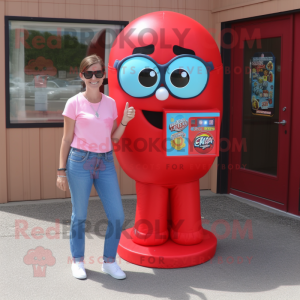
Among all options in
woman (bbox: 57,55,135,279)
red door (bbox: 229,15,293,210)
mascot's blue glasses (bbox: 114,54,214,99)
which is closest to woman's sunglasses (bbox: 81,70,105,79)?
woman (bbox: 57,55,135,279)

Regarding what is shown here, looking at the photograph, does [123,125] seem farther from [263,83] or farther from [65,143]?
[263,83]

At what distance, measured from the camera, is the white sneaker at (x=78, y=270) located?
11.3 feet

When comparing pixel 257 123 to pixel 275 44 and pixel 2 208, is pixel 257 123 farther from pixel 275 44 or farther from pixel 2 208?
pixel 2 208

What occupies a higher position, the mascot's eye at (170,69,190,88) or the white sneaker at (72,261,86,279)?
the mascot's eye at (170,69,190,88)

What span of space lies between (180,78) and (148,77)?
9.6 inches

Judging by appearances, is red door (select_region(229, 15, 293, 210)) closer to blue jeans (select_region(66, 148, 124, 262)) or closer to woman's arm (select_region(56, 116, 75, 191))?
blue jeans (select_region(66, 148, 124, 262))

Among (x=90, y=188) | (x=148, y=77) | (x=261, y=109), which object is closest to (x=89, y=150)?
(x=90, y=188)

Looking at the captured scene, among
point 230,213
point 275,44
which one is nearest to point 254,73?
point 275,44

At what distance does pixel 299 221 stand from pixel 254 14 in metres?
2.41

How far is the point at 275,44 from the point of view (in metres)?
5.28

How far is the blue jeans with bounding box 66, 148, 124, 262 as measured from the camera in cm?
329

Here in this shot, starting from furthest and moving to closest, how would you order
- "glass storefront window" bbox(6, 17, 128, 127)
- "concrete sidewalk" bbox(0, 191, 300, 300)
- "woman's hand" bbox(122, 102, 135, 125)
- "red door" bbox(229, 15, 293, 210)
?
1. "glass storefront window" bbox(6, 17, 128, 127)
2. "red door" bbox(229, 15, 293, 210)
3. "woman's hand" bbox(122, 102, 135, 125)
4. "concrete sidewalk" bbox(0, 191, 300, 300)

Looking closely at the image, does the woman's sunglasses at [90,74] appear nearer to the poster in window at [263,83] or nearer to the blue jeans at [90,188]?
the blue jeans at [90,188]

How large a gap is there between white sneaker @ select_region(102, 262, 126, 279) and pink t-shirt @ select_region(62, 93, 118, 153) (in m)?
0.89
